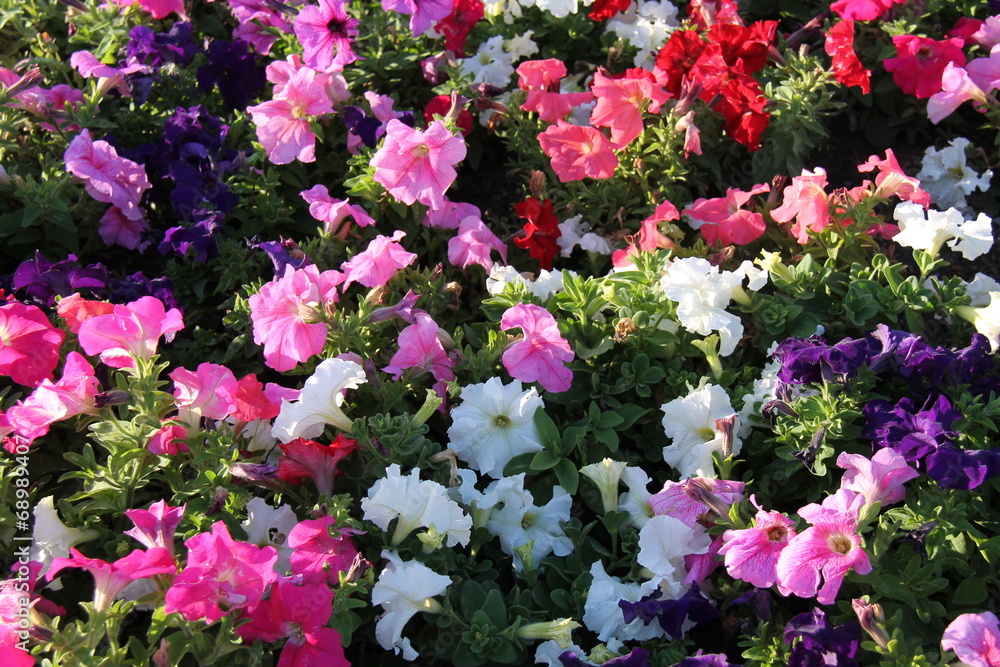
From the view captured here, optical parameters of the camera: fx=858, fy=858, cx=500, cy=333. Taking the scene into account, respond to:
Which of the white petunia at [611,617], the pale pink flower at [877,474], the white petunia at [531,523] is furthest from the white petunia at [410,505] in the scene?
the pale pink flower at [877,474]

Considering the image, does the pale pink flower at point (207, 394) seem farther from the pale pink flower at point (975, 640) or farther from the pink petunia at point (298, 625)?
the pale pink flower at point (975, 640)

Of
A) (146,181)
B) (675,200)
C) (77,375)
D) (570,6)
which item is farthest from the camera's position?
(570,6)

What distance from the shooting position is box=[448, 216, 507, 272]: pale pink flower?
2406 millimetres

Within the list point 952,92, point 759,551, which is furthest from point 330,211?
point 952,92

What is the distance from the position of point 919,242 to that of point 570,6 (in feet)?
4.59

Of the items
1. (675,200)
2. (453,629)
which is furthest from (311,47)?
(453,629)

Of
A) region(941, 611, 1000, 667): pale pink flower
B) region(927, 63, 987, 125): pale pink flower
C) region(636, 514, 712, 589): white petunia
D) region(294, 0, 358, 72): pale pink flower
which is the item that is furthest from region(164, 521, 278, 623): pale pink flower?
region(927, 63, 987, 125): pale pink flower

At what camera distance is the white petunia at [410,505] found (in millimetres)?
1709

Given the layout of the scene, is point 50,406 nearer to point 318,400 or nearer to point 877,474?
point 318,400

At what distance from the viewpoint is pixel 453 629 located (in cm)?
174

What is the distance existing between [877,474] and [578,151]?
4.17 feet

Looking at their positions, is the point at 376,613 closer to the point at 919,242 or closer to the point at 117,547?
the point at 117,547

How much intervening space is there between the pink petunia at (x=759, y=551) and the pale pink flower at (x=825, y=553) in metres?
0.03

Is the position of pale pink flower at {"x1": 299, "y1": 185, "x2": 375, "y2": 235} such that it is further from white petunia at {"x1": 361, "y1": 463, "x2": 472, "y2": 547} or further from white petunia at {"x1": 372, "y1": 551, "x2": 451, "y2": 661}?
white petunia at {"x1": 372, "y1": 551, "x2": 451, "y2": 661}
